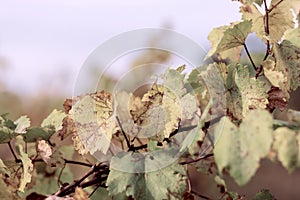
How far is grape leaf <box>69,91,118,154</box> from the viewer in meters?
1.10

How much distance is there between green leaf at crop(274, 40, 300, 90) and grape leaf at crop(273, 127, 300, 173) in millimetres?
307

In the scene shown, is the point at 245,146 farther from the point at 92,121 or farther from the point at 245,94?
the point at 92,121

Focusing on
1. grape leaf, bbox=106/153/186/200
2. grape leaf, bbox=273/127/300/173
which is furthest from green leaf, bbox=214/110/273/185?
grape leaf, bbox=106/153/186/200

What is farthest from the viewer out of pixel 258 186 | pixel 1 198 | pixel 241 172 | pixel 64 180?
pixel 258 186

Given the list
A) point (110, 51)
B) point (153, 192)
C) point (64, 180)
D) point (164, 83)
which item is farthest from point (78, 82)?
point (64, 180)

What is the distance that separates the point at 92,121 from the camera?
3.68 feet

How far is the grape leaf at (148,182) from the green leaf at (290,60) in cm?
29

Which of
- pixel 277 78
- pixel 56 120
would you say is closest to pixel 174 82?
pixel 277 78

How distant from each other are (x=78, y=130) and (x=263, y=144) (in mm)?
441

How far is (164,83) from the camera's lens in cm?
110

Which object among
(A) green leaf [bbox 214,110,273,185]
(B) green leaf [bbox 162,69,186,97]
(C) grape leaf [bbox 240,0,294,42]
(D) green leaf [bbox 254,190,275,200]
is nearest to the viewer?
(A) green leaf [bbox 214,110,273,185]

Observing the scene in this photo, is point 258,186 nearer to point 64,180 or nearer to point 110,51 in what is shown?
point 64,180

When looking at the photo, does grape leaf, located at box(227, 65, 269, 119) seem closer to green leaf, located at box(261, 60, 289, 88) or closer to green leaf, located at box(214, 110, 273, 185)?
green leaf, located at box(261, 60, 289, 88)

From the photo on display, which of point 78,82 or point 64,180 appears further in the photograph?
point 64,180
